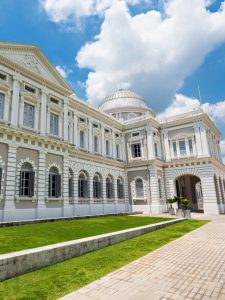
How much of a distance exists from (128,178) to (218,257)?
25411 millimetres

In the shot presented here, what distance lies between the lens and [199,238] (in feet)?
35.4

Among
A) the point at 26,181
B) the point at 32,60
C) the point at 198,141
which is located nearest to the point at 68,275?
the point at 26,181

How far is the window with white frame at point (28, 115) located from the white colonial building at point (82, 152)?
0.08m

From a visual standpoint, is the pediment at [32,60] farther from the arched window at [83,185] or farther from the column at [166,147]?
the column at [166,147]

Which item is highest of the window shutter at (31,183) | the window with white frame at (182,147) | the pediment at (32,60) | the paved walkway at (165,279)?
the pediment at (32,60)

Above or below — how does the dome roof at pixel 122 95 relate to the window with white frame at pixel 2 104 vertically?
above

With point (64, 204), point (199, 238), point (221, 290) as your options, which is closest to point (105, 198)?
point (64, 204)

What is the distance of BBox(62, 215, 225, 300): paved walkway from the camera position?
450 cm

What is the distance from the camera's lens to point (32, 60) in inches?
790

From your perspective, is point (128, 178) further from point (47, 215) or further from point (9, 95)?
point (9, 95)

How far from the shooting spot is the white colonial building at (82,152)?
17.2m

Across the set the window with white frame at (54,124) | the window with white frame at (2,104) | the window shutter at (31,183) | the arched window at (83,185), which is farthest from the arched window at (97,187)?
the window with white frame at (2,104)

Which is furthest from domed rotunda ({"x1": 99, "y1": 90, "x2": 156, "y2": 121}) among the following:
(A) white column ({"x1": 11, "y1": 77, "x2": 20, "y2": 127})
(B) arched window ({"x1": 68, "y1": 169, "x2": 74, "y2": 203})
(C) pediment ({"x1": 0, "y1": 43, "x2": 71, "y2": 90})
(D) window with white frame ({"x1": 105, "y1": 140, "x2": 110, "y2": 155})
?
(A) white column ({"x1": 11, "y1": 77, "x2": 20, "y2": 127})

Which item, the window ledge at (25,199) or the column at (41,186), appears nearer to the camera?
the window ledge at (25,199)
